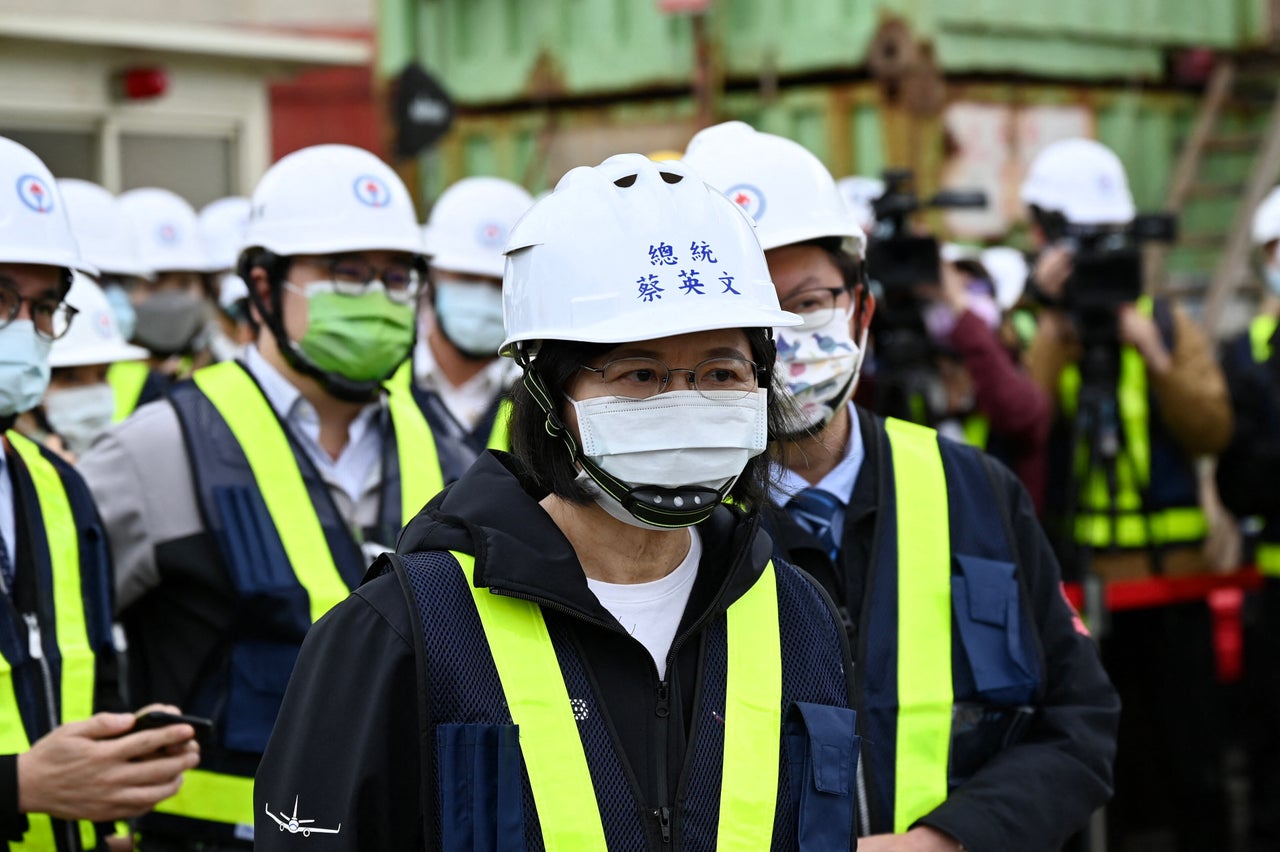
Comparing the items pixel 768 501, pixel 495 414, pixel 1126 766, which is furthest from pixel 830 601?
pixel 1126 766

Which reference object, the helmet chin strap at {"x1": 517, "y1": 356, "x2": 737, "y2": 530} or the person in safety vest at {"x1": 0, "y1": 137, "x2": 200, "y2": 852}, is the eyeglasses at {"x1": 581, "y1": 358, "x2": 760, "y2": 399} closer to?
the helmet chin strap at {"x1": 517, "y1": 356, "x2": 737, "y2": 530}

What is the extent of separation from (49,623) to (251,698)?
1.44 feet

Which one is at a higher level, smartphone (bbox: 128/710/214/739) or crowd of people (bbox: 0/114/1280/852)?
crowd of people (bbox: 0/114/1280/852)

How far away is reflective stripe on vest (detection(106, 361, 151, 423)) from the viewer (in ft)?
22.1

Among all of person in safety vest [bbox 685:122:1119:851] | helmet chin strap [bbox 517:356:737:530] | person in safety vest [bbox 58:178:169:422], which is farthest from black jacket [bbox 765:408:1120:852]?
person in safety vest [bbox 58:178:169:422]

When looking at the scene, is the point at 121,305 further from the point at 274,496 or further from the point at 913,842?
the point at 913,842

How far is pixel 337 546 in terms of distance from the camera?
3.89 metres

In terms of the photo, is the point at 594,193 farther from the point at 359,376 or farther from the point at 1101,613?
the point at 1101,613

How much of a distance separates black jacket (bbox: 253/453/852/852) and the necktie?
2.56ft

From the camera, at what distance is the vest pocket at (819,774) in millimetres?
2523

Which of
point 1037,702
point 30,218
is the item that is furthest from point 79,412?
point 1037,702

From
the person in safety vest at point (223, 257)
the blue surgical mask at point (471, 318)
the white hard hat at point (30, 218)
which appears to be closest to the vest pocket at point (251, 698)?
the white hard hat at point (30, 218)

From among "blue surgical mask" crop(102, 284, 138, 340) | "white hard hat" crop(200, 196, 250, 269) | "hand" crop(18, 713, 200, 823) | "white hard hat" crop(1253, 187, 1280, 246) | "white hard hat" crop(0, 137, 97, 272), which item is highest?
"white hard hat" crop(200, 196, 250, 269)

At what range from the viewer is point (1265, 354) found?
689 centimetres
